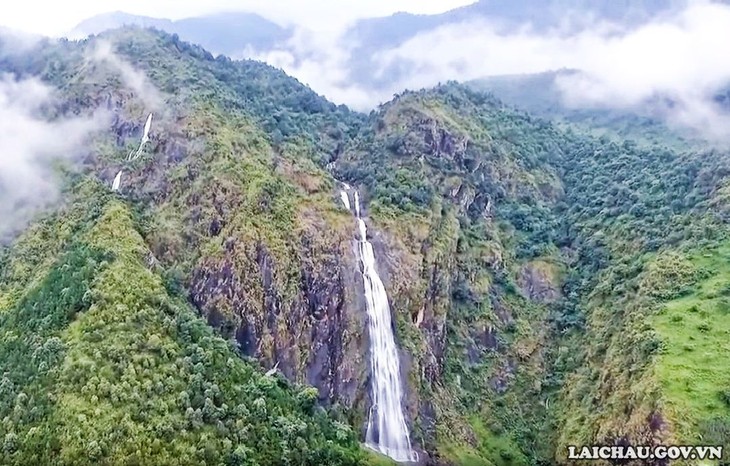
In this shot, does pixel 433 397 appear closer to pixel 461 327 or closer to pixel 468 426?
pixel 468 426

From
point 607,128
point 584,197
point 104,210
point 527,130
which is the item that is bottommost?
point 104,210

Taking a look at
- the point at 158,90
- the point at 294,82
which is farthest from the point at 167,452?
the point at 294,82

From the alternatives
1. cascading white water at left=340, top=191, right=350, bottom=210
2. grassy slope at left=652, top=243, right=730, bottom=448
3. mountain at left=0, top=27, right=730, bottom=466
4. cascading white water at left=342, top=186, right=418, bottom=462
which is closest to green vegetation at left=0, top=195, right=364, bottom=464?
mountain at left=0, top=27, right=730, bottom=466

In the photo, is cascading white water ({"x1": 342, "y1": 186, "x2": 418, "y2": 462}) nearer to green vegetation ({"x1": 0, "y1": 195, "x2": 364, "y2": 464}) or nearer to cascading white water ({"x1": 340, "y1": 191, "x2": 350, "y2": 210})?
green vegetation ({"x1": 0, "y1": 195, "x2": 364, "y2": 464})

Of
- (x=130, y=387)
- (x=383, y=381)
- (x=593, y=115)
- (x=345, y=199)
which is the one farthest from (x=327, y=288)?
(x=593, y=115)

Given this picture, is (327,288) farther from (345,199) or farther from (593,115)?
(593,115)

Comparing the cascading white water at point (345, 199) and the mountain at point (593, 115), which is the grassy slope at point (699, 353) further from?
the mountain at point (593, 115)

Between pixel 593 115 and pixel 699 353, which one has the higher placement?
pixel 593 115

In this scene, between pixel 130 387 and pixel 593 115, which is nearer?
pixel 130 387

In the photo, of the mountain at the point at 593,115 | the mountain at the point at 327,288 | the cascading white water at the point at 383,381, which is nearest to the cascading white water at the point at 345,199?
the mountain at the point at 327,288
